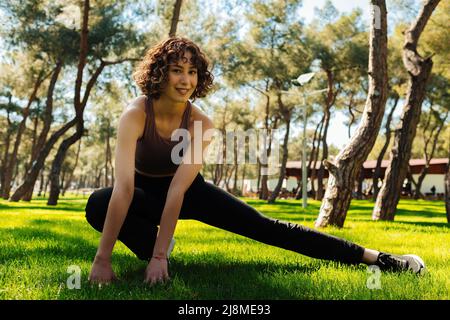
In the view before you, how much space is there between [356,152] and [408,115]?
4.00 metres

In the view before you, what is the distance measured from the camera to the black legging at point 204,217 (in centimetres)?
364

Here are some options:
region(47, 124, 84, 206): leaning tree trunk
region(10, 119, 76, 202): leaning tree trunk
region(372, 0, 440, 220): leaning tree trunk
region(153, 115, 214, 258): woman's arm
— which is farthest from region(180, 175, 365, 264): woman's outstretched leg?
region(10, 119, 76, 202): leaning tree trunk

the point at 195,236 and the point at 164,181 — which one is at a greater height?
the point at 164,181

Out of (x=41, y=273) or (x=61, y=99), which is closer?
(x=41, y=273)

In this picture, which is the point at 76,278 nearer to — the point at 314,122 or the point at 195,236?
the point at 195,236

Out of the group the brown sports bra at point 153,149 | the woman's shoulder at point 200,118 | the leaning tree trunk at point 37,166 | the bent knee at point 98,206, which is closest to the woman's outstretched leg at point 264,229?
the brown sports bra at point 153,149

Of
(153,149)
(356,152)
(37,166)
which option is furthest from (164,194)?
(37,166)

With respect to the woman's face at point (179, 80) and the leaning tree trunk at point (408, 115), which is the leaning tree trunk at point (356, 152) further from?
the woman's face at point (179, 80)

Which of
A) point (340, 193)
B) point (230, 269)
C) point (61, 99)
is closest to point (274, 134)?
point (61, 99)

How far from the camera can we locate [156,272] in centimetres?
319

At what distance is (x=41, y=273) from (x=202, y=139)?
5.17ft

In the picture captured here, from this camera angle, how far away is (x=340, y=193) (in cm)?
873
